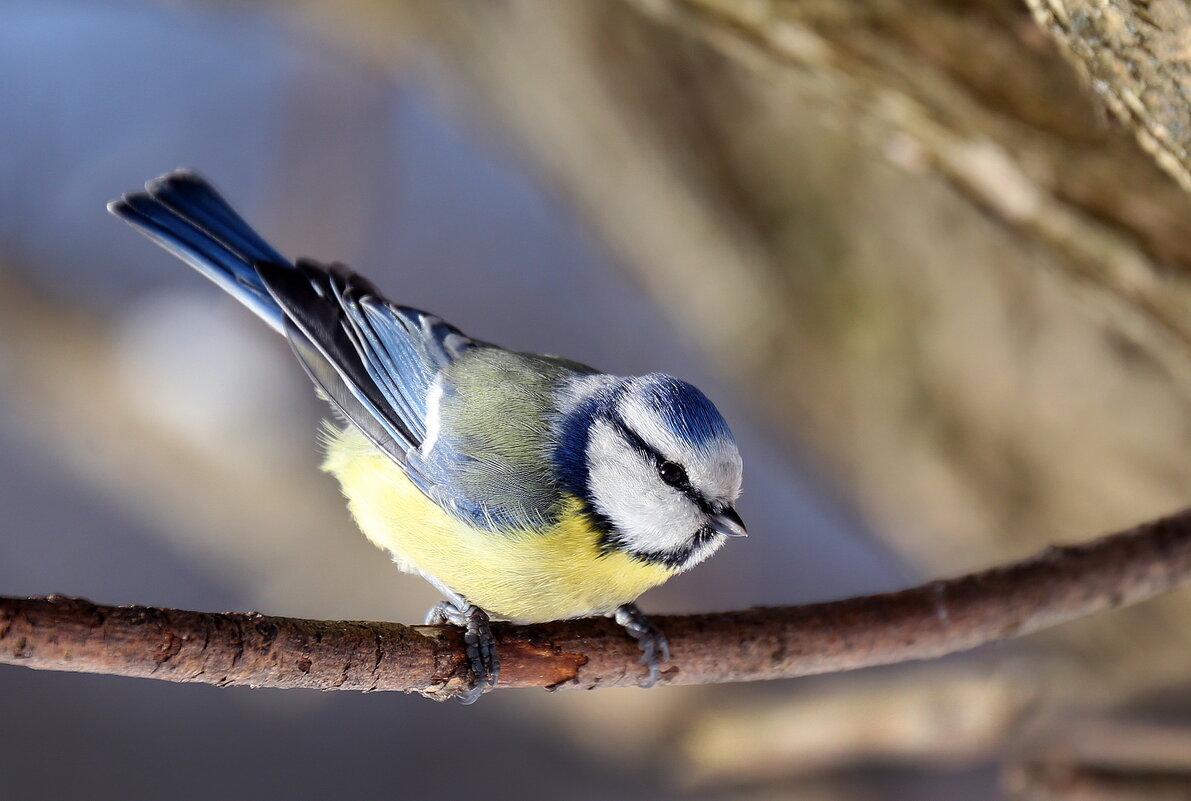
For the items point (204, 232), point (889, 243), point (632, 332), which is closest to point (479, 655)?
point (204, 232)

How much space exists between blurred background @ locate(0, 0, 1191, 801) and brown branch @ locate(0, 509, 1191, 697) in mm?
329

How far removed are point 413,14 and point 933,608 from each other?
5.02 feet

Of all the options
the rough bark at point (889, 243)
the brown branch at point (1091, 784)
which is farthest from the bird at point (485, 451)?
the brown branch at point (1091, 784)

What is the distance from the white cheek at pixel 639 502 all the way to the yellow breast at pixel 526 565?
2 centimetres

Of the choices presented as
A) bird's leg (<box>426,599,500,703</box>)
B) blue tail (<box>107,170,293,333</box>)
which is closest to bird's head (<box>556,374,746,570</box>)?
bird's leg (<box>426,599,500,703</box>)

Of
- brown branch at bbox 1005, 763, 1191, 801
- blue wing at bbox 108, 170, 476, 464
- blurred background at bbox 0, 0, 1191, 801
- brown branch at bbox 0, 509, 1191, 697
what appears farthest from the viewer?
brown branch at bbox 1005, 763, 1191, 801

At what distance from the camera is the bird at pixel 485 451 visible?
0.97 metres

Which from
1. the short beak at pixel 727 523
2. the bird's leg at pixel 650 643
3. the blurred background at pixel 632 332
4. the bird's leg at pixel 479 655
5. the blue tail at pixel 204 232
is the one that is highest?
the blurred background at pixel 632 332

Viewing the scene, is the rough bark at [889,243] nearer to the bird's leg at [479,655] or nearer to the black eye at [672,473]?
the black eye at [672,473]

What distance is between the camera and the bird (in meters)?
0.97

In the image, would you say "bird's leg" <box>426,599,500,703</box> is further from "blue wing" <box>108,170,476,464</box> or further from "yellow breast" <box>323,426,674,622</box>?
"blue wing" <box>108,170,476,464</box>

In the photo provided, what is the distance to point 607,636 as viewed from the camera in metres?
0.97

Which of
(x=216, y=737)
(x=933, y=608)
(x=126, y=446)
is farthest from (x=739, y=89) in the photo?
(x=216, y=737)

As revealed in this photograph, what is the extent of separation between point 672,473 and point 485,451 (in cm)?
21
